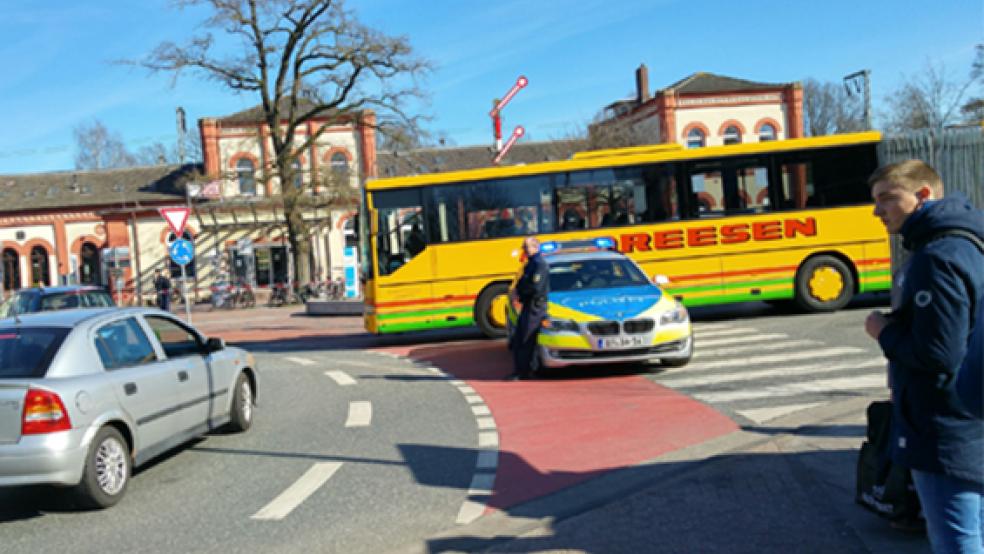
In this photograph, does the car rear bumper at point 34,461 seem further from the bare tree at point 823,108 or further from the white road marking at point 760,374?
the bare tree at point 823,108

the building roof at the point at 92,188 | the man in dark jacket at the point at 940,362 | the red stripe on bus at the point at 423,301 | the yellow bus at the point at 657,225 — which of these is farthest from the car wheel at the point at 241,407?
the building roof at the point at 92,188

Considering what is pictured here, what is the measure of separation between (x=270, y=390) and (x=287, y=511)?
652 centimetres

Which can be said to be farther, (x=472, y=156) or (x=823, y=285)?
(x=472, y=156)

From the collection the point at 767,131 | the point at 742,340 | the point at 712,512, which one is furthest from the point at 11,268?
Result: the point at 712,512

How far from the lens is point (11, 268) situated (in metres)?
50.0

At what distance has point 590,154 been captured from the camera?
17438 millimetres

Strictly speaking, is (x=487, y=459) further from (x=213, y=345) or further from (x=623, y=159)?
(x=623, y=159)

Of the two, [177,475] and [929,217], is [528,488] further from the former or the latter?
[929,217]

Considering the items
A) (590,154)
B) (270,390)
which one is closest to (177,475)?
(270,390)

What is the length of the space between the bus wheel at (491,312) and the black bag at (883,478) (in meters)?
12.1

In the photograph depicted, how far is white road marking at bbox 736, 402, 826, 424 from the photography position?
26.1 ft

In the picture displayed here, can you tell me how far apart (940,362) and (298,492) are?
477cm

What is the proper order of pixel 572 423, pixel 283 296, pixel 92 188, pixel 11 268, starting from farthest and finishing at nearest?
pixel 92 188, pixel 11 268, pixel 283 296, pixel 572 423

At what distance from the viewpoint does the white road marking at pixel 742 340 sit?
13719 millimetres
